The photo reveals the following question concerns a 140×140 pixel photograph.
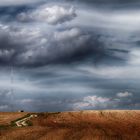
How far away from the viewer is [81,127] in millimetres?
62500

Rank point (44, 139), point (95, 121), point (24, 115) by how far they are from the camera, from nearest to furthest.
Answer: point (44, 139)
point (95, 121)
point (24, 115)

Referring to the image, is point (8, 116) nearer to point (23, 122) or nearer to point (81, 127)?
point (23, 122)

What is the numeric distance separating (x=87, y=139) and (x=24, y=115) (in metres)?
20.4

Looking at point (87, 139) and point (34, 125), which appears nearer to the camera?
point (87, 139)

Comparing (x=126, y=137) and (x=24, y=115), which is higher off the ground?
(x=24, y=115)

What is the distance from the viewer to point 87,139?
57094 mm

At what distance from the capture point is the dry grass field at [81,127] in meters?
58.1

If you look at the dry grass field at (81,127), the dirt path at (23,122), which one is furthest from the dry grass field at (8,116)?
the dry grass field at (81,127)

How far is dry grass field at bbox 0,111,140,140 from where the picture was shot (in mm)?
58094

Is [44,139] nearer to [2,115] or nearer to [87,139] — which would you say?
[87,139]

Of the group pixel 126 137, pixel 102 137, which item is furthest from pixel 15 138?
pixel 126 137

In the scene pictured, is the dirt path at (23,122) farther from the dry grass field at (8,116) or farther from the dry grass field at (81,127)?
the dry grass field at (8,116)

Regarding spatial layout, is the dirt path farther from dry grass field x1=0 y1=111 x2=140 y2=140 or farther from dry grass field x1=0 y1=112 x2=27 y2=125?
dry grass field x1=0 y1=112 x2=27 y2=125

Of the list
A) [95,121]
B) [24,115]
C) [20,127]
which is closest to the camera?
[20,127]
